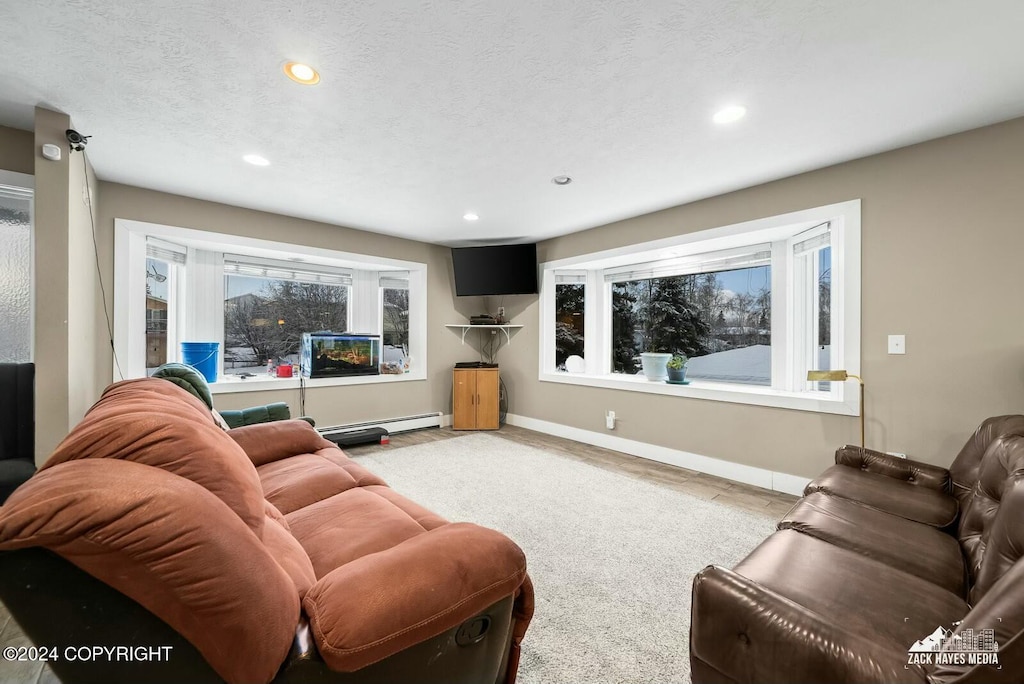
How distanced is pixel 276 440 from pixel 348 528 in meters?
1.06

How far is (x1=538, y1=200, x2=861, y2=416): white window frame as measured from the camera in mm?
2816

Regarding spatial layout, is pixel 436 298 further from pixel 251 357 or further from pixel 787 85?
pixel 787 85

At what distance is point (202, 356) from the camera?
12.2 ft

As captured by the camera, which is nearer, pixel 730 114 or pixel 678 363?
pixel 730 114

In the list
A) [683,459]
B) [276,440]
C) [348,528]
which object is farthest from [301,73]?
[683,459]

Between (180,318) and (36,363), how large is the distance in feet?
5.88

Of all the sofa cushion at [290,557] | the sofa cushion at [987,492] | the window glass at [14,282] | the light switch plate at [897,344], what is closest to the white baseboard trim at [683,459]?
the light switch plate at [897,344]

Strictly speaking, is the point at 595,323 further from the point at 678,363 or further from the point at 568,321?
the point at 678,363

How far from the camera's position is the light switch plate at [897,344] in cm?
261

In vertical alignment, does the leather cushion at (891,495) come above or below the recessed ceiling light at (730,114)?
below

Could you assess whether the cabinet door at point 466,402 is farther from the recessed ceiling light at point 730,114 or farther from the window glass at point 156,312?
the recessed ceiling light at point 730,114

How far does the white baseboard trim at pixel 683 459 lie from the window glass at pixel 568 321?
0.82 metres

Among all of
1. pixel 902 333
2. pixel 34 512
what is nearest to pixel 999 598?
pixel 34 512

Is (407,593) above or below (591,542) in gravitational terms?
above
